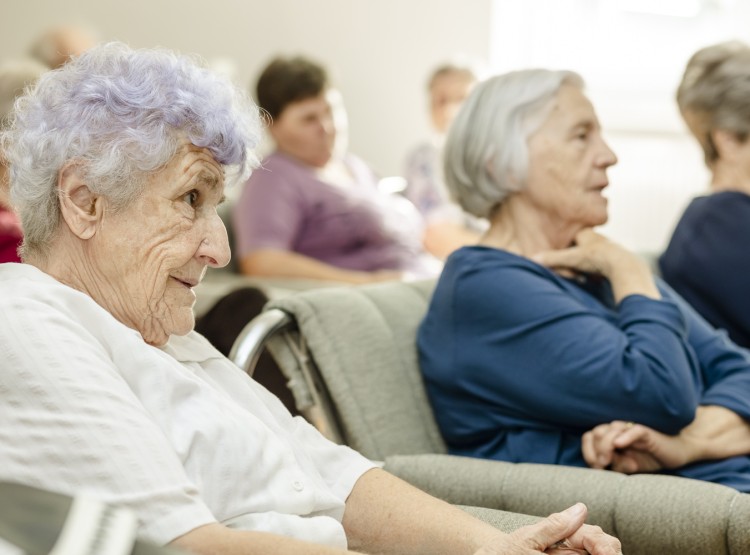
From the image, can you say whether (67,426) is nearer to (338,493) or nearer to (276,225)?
(338,493)

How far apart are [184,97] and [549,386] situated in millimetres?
803

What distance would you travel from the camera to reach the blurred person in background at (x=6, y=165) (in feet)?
4.56

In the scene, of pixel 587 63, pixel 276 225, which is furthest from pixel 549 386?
pixel 587 63

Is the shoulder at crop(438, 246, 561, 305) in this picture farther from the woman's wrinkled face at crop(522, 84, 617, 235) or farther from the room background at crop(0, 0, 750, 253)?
the room background at crop(0, 0, 750, 253)

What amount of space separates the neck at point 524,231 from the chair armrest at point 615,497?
1.55 ft

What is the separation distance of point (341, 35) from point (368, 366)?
352 centimetres

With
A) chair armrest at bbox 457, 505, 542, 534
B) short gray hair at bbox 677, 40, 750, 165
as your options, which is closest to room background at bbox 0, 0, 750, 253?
short gray hair at bbox 677, 40, 750, 165

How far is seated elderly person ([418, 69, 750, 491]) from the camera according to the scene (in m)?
1.78

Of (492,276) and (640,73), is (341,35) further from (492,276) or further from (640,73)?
(492,276)

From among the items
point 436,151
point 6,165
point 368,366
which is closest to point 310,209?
point 436,151

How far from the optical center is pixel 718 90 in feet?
8.30

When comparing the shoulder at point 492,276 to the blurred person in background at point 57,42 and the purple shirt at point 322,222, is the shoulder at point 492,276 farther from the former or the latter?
the blurred person in background at point 57,42

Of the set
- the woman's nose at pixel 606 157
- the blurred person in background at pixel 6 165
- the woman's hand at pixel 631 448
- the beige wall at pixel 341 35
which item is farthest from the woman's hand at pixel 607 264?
the beige wall at pixel 341 35

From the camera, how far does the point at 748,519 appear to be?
1.48 m
